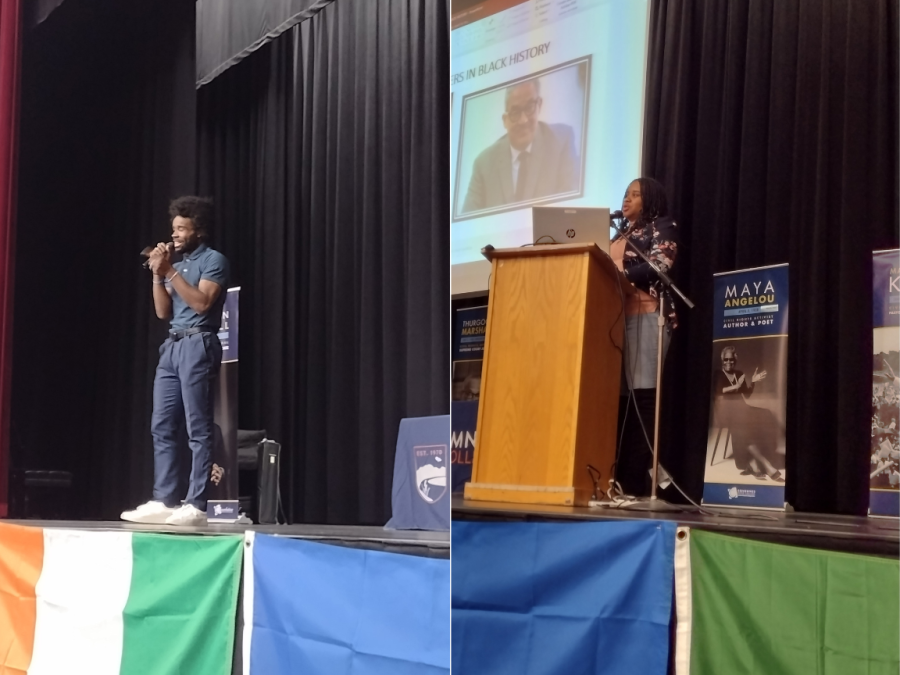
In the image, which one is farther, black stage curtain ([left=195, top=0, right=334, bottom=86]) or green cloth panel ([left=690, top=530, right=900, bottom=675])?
black stage curtain ([left=195, top=0, right=334, bottom=86])

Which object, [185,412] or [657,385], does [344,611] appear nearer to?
[657,385]

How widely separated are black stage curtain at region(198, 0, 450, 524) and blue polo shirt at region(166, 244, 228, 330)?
0.29 metres

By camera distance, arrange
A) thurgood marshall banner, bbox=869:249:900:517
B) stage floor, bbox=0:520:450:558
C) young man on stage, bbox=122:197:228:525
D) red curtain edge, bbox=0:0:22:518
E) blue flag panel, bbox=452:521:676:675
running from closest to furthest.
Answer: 1. blue flag panel, bbox=452:521:676:675
2. stage floor, bbox=0:520:450:558
3. thurgood marshall banner, bbox=869:249:900:517
4. young man on stage, bbox=122:197:228:525
5. red curtain edge, bbox=0:0:22:518

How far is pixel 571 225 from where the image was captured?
2012 mm

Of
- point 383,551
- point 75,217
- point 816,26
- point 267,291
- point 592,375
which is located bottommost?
point 383,551

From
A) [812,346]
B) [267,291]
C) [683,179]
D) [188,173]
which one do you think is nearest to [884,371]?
[812,346]

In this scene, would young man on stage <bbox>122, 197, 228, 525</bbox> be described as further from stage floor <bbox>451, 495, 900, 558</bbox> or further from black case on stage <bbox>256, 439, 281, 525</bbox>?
stage floor <bbox>451, 495, 900, 558</bbox>

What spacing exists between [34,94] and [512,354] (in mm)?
2747

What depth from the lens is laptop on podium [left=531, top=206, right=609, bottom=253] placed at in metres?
2.01

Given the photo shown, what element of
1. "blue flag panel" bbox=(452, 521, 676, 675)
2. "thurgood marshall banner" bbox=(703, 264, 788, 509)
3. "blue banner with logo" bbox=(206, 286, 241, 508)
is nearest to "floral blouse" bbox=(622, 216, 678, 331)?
"thurgood marshall banner" bbox=(703, 264, 788, 509)

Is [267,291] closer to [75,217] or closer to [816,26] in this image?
[75,217]

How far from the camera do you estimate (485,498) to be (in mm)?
1841

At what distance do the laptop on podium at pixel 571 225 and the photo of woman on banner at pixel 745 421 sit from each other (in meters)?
0.49

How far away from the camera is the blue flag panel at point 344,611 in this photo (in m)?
1.54
